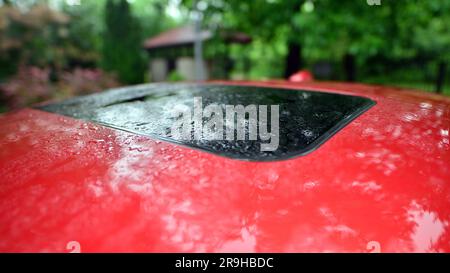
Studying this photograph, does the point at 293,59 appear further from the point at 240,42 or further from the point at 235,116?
the point at 235,116

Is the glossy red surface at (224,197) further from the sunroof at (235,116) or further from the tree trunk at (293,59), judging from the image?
the tree trunk at (293,59)

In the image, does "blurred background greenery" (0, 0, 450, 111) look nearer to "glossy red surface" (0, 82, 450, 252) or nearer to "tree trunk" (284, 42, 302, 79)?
"tree trunk" (284, 42, 302, 79)

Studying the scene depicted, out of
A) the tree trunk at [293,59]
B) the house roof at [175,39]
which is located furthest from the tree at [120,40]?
the tree trunk at [293,59]

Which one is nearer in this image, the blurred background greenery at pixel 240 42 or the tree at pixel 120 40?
the blurred background greenery at pixel 240 42

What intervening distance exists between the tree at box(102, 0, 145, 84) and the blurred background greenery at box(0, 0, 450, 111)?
0.15 feet

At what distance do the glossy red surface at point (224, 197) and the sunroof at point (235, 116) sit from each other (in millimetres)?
68

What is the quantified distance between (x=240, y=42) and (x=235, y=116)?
13333mm

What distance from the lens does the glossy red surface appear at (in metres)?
0.70

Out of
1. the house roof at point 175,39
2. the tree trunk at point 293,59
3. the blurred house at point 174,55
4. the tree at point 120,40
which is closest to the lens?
the tree trunk at point 293,59

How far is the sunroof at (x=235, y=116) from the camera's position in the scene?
1.03m

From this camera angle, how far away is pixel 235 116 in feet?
4.17

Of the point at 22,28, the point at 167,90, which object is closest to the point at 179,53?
the point at 22,28

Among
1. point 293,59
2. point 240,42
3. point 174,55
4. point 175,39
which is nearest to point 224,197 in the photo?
point 293,59
